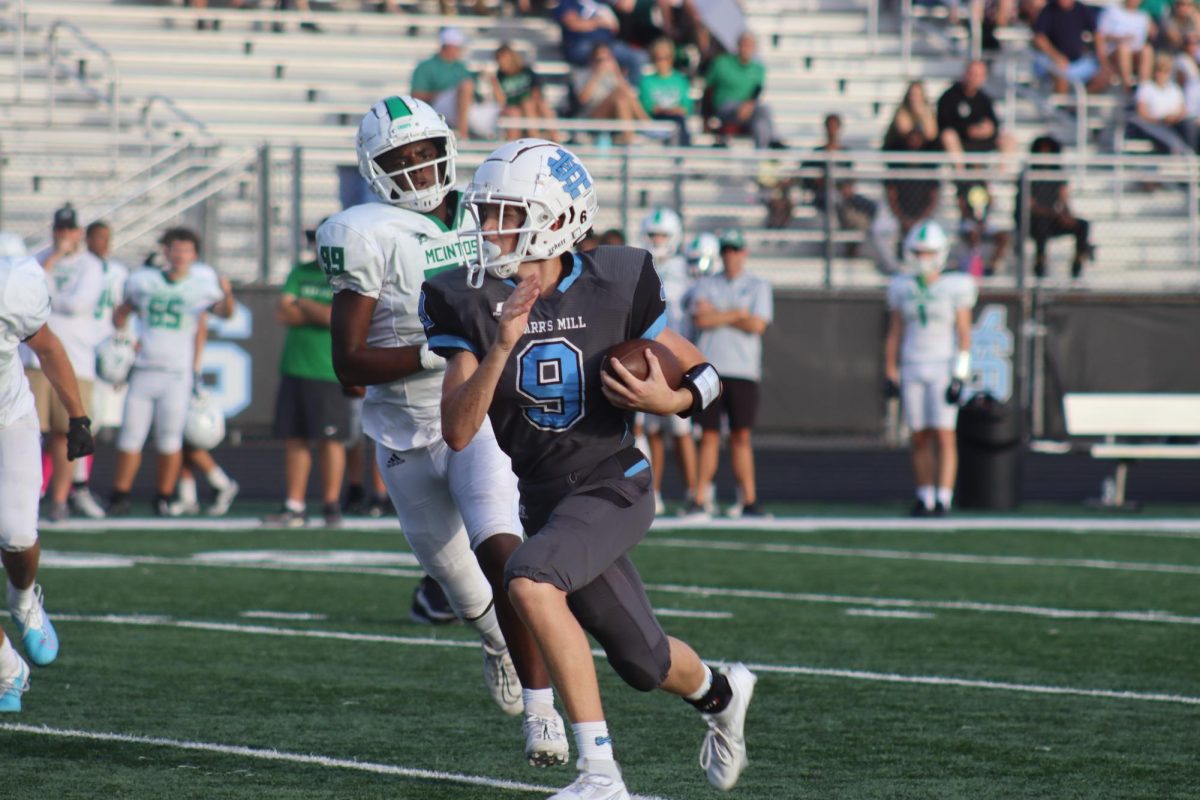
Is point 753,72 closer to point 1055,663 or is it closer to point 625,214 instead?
point 625,214

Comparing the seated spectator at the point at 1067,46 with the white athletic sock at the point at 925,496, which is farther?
the seated spectator at the point at 1067,46

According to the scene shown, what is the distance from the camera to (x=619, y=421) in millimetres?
4762

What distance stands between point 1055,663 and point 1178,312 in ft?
33.8

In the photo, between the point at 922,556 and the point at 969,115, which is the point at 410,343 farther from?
the point at 969,115

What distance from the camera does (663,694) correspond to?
6480mm

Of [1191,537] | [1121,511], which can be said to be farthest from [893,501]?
[1191,537]

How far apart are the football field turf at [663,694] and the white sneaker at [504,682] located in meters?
0.08

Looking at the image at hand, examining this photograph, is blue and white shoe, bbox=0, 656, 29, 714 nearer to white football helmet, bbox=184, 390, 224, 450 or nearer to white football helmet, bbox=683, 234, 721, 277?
white football helmet, bbox=184, 390, 224, 450

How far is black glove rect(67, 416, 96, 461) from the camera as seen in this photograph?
6.21m

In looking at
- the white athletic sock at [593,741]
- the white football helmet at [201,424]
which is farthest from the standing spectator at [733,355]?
the white athletic sock at [593,741]

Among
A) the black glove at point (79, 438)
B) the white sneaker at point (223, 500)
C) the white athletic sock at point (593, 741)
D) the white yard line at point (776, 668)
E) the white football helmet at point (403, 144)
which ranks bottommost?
the white sneaker at point (223, 500)

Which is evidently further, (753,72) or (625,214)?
(753,72)

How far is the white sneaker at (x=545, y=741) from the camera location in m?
4.77

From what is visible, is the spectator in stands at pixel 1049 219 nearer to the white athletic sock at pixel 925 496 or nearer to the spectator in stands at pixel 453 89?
the spectator in stands at pixel 453 89
